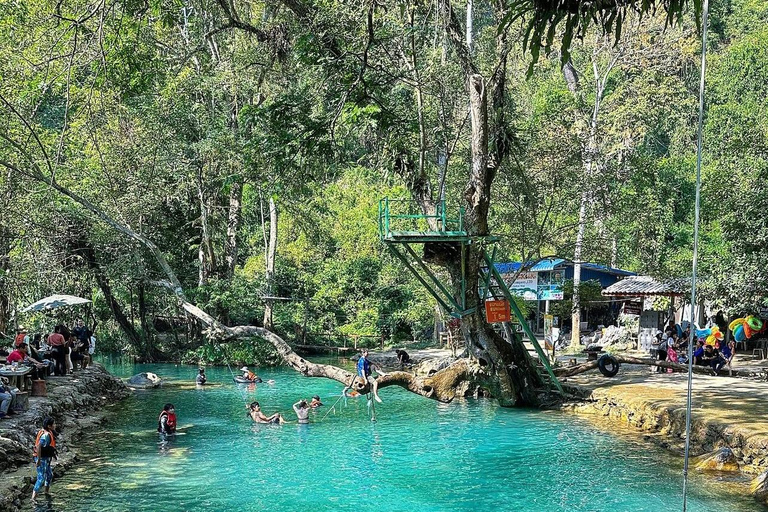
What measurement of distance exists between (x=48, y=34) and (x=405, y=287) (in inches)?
983

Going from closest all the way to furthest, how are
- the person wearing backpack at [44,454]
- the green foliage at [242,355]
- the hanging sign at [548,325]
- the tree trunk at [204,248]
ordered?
the person wearing backpack at [44,454]
the hanging sign at [548,325]
the tree trunk at [204,248]
the green foliage at [242,355]

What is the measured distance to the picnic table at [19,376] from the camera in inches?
643

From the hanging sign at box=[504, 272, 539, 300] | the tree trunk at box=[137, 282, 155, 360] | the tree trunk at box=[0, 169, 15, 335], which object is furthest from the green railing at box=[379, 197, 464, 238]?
the tree trunk at box=[0, 169, 15, 335]

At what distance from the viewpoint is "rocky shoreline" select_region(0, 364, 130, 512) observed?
12.7 metres

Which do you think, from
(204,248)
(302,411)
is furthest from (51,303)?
(204,248)

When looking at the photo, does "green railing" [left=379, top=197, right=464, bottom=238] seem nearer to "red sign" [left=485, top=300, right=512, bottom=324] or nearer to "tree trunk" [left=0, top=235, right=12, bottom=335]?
"red sign" [left=485, top=300, right=512, bottom=324]

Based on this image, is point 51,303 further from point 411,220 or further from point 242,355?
point 411,220

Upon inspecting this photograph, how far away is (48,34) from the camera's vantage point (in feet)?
50.1

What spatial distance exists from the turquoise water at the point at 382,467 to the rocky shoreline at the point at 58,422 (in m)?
0.50

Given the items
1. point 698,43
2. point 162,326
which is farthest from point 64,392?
point 698,43

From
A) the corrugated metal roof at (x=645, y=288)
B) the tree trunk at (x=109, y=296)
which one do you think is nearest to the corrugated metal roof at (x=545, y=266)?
the corrugated metal roof at (x=645, y=288)

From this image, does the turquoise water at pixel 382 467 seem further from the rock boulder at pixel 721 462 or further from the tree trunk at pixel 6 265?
the tree trunk at pixel 6 265

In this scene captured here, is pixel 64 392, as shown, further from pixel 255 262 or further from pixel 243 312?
pixel 255 262

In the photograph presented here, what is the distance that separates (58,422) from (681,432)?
13.9 metres
